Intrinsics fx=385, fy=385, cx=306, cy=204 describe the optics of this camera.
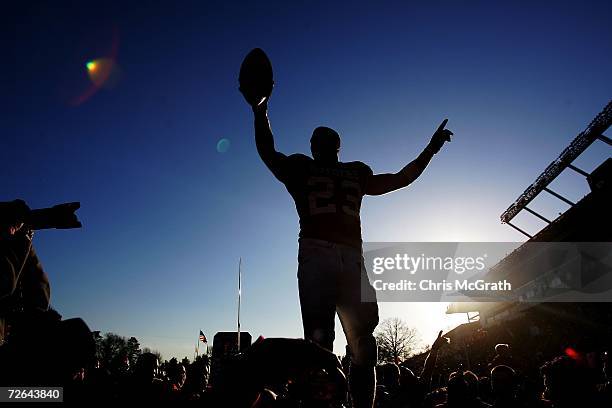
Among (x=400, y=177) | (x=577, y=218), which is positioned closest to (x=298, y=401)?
(x=400, y=177)

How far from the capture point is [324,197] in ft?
10.2

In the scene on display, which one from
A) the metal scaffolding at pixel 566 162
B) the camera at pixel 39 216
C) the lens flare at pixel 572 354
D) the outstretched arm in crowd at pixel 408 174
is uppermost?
the metal scaffolding at pixel 566 162

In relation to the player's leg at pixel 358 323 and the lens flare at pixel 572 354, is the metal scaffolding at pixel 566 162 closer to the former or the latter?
the lens flare at pixel 572 354

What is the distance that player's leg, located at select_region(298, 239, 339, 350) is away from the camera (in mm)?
2732

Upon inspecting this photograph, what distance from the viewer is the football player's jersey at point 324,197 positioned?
3.02m

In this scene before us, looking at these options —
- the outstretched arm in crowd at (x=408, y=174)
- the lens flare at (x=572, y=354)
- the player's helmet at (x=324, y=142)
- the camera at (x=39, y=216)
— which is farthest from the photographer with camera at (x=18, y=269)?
the lens flare at (x=572, y=354)

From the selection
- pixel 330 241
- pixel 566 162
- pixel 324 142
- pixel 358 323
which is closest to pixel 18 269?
pixel 330 241

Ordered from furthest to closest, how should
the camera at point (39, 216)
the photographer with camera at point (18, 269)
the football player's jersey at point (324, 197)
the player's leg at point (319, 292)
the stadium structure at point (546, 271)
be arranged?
the stadium structure at point (546, 271)
the football player's jersey at point (324, 197)
the player's leg at point (319, 292)
the camera at point (39, 216)
the photographer with camera at point (18, 269)

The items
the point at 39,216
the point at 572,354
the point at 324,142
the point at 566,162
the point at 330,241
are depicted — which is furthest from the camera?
the point at 566,162

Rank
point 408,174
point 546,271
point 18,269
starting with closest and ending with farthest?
point 18,269
point 408,174
point 546,271

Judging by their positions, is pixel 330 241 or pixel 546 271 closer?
pixel 330 241

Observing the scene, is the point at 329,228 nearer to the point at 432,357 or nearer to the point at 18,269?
the point at 18,269

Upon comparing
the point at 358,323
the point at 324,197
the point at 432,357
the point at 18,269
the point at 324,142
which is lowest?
the point at 432,357

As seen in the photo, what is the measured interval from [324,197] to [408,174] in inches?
43.0
